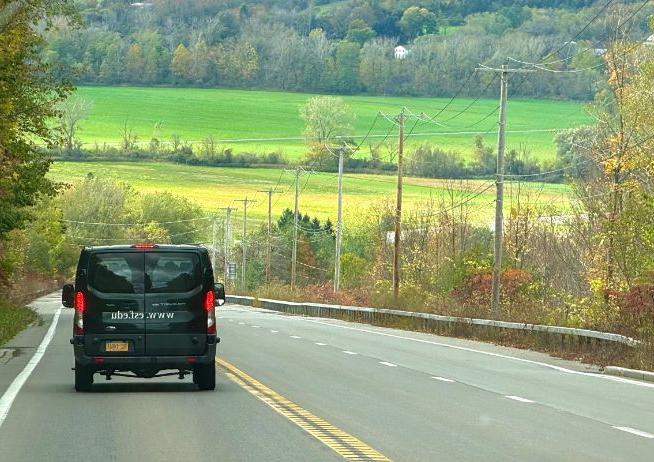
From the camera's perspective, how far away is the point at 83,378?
21047mm

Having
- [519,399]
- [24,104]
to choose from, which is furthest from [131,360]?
[24,104]

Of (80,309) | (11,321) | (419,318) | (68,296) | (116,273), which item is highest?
(116,273)

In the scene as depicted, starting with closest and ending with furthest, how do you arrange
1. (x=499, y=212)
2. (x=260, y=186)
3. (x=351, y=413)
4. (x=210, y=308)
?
(x=351, y=413) → (x=210, y=308) → (x=499, y=212) → (x=260, y=186)

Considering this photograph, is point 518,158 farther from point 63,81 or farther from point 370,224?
point 63,81

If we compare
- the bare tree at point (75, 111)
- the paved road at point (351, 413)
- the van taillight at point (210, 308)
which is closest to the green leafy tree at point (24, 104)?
the paved road at point (351, 413)

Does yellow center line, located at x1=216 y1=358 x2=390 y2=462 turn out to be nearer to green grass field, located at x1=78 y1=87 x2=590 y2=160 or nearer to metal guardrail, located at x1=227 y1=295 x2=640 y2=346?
metal guardrail, located at x1=227 y1=295 x2=640 y2=346

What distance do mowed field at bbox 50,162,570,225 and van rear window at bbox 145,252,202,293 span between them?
343ft

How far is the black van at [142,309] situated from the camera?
20734 millimetres

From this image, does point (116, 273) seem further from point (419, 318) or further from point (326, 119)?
point (326, 119)

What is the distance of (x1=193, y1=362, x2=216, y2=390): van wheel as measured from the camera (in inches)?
832

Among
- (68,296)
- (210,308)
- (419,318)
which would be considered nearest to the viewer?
(210,308)

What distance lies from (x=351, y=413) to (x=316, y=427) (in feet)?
5.62

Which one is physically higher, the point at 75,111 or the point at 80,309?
the point at 75,111

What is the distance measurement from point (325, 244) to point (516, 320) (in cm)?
11156
